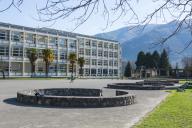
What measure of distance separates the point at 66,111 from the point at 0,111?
2705 millimetres

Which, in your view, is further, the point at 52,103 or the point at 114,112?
the point at 52,103

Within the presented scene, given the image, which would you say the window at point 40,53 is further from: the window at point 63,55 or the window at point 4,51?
the window at point 4,51

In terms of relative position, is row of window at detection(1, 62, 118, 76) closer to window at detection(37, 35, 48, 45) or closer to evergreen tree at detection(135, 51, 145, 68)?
window at detection(37, 35, 48, 45)

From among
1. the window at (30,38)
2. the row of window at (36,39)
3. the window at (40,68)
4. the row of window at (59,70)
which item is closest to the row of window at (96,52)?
the row of window at (59,70)

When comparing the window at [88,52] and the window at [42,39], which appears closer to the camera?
the window at [42,39]

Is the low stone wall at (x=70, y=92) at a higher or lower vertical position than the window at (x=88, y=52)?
lower

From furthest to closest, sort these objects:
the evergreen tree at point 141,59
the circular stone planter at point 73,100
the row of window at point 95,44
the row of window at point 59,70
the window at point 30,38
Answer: the evergreen tree at point 141,59 < the row of window at point 95,44 < the window at point 30,38 < the row of window at point 59,70 < the circular stone planter at point 73,100

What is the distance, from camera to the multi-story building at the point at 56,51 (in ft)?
270

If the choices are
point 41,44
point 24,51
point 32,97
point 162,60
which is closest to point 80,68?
point 41,44

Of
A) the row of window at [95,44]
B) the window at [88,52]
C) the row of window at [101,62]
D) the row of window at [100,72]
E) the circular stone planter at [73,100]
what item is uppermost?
the row of window at [95,44]

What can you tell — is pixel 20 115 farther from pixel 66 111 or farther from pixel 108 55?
pixel 108 55

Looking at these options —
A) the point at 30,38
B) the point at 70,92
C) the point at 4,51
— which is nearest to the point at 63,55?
the point at 30,38

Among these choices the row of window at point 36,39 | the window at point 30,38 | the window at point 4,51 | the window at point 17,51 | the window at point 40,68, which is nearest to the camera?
the window at point 4,51

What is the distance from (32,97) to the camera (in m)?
19.1
